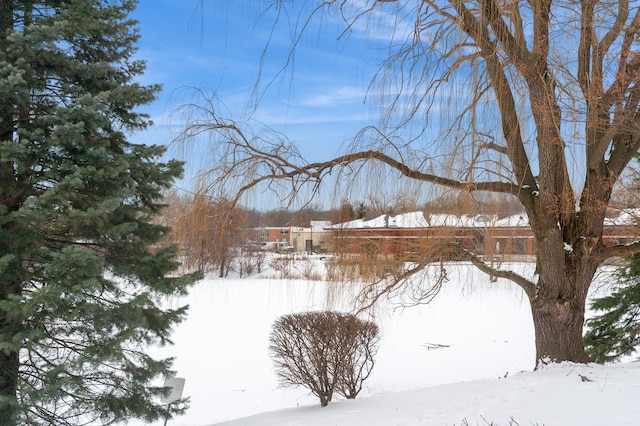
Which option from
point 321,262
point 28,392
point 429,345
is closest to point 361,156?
point 321,262

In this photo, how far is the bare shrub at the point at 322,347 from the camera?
8.47 m

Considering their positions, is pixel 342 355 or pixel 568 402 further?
pixel 342 355

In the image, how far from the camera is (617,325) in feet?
34.9

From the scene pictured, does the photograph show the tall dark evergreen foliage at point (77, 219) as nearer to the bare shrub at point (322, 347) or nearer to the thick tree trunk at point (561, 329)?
the bare shrub at point (322, 347)

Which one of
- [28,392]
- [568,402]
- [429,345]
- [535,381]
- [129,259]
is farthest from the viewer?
[429,345]

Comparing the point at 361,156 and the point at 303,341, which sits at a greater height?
the point at 361,156

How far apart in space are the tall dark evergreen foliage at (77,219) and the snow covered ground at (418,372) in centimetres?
109

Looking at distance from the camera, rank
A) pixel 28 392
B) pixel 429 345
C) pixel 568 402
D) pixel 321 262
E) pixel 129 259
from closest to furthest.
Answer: pixel 568 402, pixel 28 392, pixel 129 259, pixel 321 262, pixel 429 345

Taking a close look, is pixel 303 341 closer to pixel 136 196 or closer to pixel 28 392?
pixel 136 196

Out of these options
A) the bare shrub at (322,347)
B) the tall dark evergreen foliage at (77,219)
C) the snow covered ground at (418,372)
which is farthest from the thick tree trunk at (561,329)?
the tall dark evergreen foliage at (77,219)

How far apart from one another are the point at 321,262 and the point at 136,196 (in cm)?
222

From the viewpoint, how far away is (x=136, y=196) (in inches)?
235

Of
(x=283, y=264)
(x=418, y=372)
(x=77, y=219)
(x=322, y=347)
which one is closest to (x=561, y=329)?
(x=283, y=264)

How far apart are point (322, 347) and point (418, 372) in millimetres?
5579
